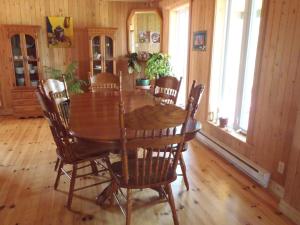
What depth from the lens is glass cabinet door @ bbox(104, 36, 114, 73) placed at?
524cm

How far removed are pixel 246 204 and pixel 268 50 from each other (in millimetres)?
1487

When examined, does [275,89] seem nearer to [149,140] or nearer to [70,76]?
[149,140]

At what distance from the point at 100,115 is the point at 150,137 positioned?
2.35 feet

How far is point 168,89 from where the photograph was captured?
120 inches

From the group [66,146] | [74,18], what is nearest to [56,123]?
[66,146]

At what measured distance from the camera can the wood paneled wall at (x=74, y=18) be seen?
4.84 meters

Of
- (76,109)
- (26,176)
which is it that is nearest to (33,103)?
(26,176)

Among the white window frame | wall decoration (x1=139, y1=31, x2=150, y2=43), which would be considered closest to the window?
the white window frame

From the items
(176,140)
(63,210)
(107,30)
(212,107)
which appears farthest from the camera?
(107,30)

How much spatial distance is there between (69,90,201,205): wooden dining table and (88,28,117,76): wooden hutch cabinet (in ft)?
7.30

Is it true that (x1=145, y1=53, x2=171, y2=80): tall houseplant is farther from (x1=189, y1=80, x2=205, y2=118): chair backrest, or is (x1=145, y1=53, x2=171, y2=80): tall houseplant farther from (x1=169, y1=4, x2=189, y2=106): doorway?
(x1=189, y1=80, x2=205, y2=118): chair backrest

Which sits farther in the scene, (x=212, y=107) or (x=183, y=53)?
(x=183, y=53)

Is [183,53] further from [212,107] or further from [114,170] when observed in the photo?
[114,170]

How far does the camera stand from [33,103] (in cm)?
491
